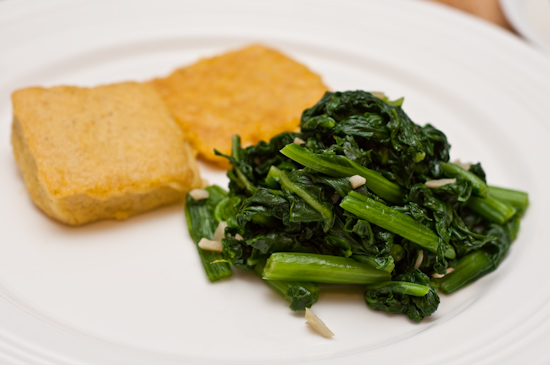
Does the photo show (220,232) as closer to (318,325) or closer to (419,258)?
(318,325)

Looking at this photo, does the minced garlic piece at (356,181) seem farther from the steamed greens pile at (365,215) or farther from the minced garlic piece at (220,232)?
the minced garlic piece at (220,232)

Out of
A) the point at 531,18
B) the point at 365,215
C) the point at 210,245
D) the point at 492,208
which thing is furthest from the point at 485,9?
the point at 210,245

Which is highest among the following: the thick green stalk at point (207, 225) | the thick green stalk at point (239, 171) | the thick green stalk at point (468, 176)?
the thick green stalk at point (468, 176)

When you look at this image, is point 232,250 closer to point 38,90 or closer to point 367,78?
point 38,90

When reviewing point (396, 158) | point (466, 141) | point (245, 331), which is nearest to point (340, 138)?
point (396, 158)

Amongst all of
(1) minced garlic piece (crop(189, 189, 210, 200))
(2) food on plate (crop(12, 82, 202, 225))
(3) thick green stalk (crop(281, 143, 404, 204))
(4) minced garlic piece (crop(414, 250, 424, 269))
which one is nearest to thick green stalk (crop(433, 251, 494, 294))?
(4) minced garlic piece (crop(414, 250, 424, 269))

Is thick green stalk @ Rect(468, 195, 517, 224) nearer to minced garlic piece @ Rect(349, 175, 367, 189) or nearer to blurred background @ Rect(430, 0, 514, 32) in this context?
minced garlic piece @ Rect(349, 175, 367, 189)


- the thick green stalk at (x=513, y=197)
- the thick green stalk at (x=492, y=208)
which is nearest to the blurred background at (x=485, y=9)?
the thick green stalk at (x=513, y=197)
